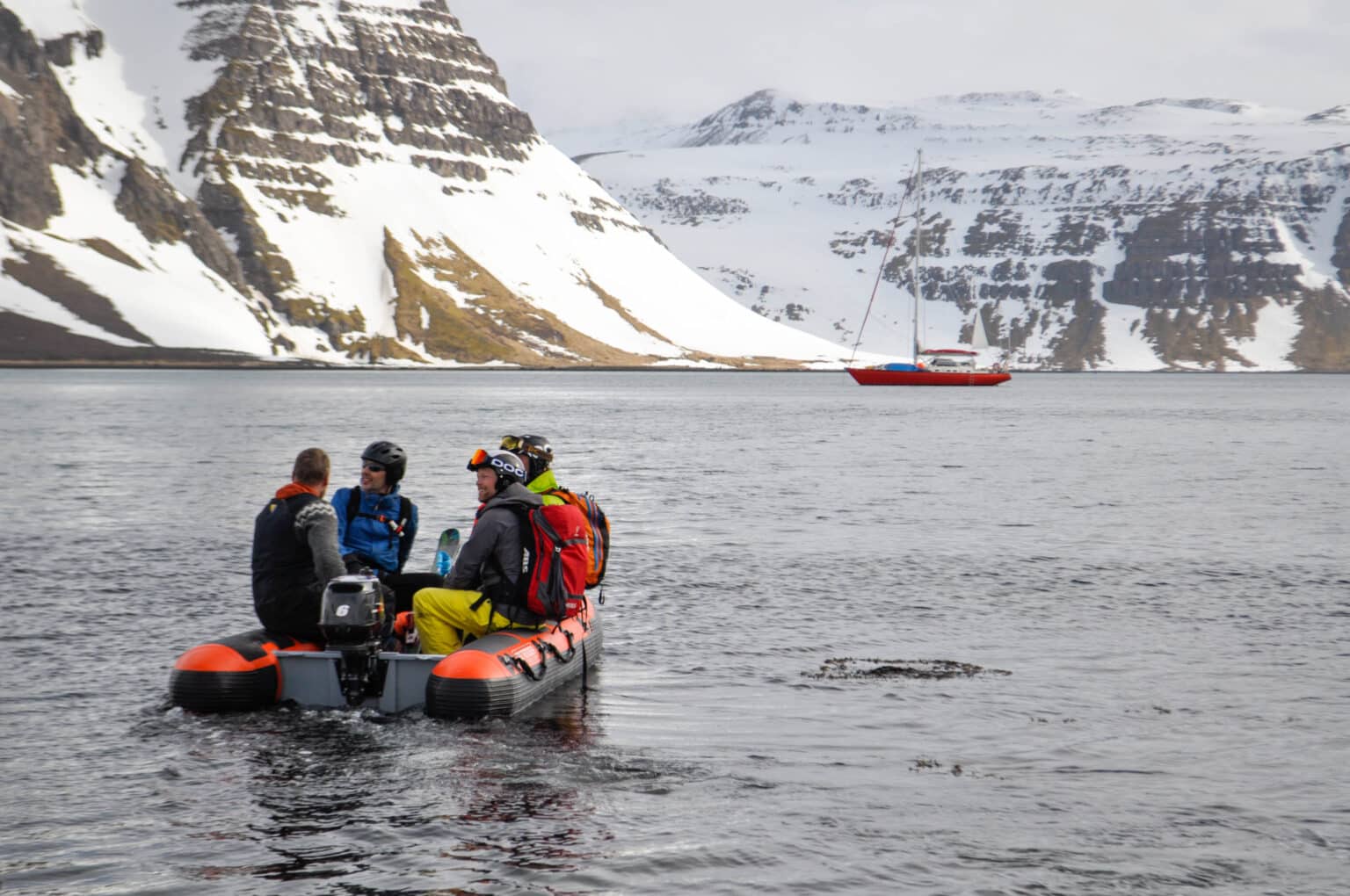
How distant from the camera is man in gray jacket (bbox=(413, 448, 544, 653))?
50.4 feet

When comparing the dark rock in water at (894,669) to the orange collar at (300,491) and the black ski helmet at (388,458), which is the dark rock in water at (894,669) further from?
the orange collar at (300,491)

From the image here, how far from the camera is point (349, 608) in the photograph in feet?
47.7

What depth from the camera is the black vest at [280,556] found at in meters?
15.1

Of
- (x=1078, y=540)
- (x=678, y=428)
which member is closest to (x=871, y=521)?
(x=1078, y=540)

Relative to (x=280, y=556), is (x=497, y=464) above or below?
above

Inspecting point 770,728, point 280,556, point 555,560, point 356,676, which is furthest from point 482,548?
point 770,728

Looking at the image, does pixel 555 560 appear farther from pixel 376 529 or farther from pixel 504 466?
pixel 376 529

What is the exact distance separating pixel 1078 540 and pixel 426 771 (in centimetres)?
2311

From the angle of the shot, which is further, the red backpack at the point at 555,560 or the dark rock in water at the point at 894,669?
the dark rock in water at the point at 894,669

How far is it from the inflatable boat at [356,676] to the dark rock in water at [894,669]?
179 inches

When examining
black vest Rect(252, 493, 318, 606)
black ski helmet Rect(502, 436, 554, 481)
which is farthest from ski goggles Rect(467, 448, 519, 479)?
black vest Rect(252, 493, 318, 606)

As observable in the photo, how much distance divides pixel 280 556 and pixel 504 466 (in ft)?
8.06

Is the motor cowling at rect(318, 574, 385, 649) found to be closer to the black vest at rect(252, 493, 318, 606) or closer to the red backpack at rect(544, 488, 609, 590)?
the black vest at rect(252, 493, 318, 606)

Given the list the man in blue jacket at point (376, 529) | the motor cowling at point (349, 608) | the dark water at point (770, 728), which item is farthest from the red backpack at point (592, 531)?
the motor cowling at point (349, 608)
